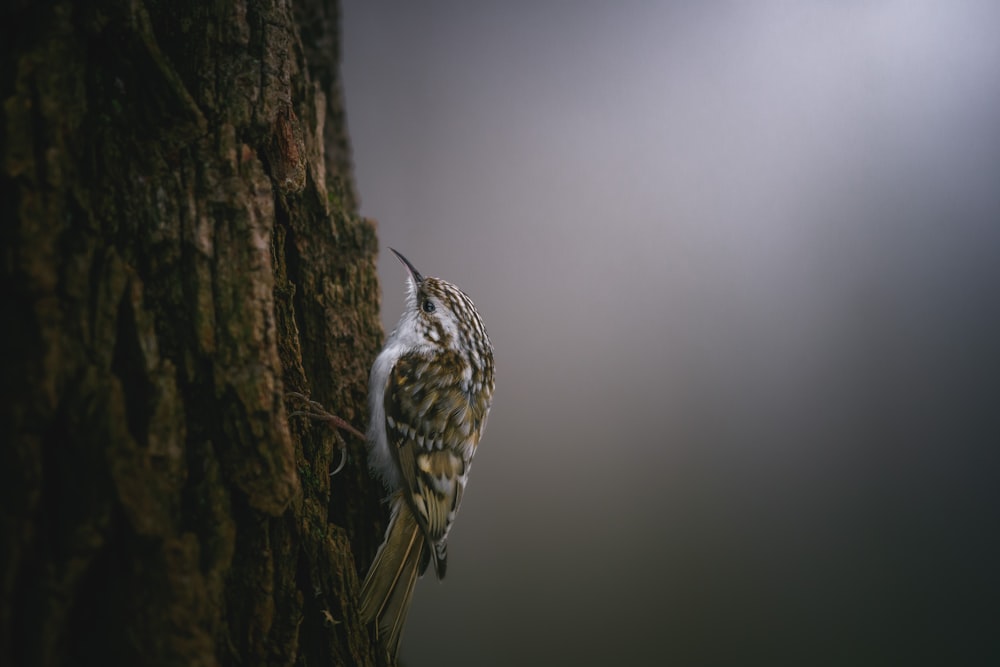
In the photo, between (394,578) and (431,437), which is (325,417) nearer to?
(431,437)

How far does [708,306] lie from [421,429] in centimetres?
104

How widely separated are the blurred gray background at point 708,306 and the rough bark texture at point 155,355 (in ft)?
2.63

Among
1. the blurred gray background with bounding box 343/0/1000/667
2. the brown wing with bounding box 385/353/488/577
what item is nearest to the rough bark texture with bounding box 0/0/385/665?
the brown wing with bounding box 385/353/488/577

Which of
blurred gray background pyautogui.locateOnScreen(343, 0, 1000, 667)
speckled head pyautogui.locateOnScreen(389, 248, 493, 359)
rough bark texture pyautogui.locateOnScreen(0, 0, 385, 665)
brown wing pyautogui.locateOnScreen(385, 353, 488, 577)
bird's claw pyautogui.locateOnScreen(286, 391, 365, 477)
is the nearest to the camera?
rough bark texture pyautogui.locateOnScreen(0, 0, 385, 665)

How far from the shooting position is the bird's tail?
1.08m

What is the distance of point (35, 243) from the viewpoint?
2.10 ft

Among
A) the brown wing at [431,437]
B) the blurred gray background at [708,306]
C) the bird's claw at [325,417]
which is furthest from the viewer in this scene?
the blurred gray background at [708,306]

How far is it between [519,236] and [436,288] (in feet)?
1.71

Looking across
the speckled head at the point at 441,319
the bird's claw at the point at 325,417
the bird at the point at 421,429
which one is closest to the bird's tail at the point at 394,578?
the bird at the point at 421,429

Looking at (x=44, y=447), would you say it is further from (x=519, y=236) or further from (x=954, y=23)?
(x=954, y=23)

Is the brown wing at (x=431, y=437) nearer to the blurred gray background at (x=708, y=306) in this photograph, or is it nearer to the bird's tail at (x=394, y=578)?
the bird's tail at (x=394, y=578)

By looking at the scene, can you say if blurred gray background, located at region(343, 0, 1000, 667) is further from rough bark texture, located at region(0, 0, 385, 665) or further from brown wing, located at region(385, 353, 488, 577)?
rough bark texture, located at region(0, 0, 385, 665)

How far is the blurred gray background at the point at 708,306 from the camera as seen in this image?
152 centimetres

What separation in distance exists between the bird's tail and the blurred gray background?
581 mm
